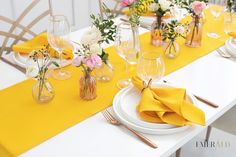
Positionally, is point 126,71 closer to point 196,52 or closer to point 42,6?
point 196,52

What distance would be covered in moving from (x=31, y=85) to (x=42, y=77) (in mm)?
146

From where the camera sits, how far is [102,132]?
1.19 m

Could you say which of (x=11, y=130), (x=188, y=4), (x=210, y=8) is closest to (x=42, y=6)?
(x=210, y=8)

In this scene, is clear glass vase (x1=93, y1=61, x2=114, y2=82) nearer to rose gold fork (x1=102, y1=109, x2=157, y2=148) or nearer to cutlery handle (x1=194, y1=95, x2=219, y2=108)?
rose gold fork (x1=102, y1=109, x2=157, y2=148)

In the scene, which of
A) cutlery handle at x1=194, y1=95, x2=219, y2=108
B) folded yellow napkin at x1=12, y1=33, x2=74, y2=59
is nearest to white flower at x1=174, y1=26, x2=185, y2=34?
cutlery handle at x1=194, y1=95, x2=219, y2=108

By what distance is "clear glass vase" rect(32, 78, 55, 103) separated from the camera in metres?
1.31

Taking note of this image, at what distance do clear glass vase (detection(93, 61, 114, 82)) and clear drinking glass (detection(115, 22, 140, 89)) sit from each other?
0.05 m

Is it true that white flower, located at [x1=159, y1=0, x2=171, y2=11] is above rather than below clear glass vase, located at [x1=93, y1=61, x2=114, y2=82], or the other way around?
above

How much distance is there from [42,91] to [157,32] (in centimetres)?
67

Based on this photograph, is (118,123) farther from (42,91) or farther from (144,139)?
(42,91)

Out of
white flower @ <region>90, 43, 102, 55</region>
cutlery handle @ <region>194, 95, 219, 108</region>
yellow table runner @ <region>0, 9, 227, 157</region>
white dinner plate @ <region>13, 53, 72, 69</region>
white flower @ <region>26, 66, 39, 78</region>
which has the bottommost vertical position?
cutlery handle @ <region>194, 95, 219, 108</region>

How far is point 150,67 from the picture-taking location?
1282mm

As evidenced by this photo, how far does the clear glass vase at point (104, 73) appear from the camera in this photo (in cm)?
149

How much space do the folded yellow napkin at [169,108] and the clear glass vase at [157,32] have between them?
51 cm
